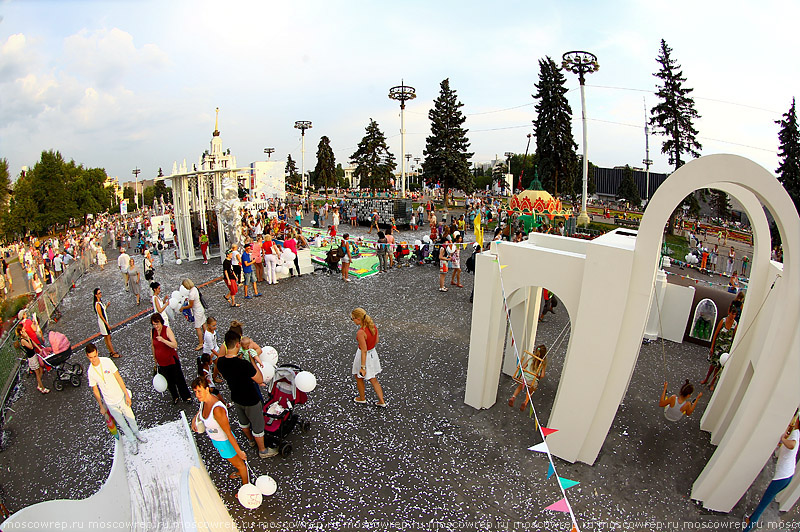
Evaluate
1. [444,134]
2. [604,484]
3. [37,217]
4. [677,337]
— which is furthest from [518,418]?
[37,217]

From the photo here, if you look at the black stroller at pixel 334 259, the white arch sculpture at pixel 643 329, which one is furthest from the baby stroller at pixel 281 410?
the black stroller at pixel 334 259

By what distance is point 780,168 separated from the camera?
25125 mm

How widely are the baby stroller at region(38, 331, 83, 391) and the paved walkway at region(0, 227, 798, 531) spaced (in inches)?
7.3

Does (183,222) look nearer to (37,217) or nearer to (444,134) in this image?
(444,134)

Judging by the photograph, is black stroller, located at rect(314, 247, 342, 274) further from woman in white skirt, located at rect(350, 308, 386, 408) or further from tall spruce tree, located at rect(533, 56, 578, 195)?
tall spruce tree, located at rect(533, 56, 578, 195)

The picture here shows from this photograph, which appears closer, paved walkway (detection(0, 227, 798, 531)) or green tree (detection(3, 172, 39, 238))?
paved walkway (detection(0, 227, 798, 531))

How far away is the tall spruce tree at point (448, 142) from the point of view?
38.2 m

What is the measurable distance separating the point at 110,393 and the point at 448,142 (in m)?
36.8

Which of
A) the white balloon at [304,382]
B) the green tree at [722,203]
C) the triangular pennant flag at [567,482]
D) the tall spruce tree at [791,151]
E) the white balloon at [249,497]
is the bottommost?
the white balloon at [249,497]

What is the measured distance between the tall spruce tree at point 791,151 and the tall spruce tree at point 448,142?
21595 mm

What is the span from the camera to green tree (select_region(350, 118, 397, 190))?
51.7 meters

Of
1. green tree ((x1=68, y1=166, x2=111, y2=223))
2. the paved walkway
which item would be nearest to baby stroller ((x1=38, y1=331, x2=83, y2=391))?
the paved walkway

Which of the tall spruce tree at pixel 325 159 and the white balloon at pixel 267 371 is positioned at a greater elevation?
the tall spruce tree at pixel 325 159

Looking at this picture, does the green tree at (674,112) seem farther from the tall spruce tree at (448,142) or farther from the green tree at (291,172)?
the green tree at (291,172)
